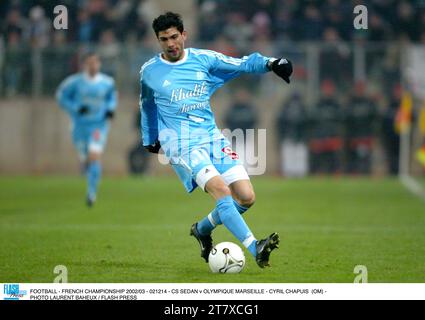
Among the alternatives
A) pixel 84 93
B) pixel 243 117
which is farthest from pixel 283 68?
pixel 243 117

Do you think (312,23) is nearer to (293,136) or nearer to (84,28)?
(293,136)

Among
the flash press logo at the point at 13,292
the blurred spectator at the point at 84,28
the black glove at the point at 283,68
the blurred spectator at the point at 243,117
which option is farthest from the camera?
the blurred spectator at the point at 243,117

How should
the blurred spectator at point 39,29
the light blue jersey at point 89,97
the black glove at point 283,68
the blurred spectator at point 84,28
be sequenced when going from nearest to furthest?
the black glove at point 283,68
the light blue jersey at point 89,97
the blurred spectator at point 39,29
the blurred spectator at point 84,28

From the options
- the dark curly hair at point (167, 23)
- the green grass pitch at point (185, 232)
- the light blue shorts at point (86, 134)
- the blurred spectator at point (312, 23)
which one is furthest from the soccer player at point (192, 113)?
the blurred spectator at point (312, 23)

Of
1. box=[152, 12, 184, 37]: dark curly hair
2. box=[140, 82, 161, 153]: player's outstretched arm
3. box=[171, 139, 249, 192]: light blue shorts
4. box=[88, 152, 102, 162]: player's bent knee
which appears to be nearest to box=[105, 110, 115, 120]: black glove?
box=[88, 152, 102, 162]: player's bent knee

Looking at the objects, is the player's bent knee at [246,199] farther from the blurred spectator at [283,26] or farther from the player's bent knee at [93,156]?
the blurred spectator at [283,26]

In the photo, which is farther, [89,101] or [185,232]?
[89,101]

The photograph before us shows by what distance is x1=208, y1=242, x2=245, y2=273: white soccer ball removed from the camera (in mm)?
7438

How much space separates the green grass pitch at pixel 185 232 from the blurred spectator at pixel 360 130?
6.11 ft

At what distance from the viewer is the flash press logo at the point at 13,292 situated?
6480 mm

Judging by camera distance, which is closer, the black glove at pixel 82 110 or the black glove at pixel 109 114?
the black glove at pixel 109 114

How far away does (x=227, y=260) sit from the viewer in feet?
24.4

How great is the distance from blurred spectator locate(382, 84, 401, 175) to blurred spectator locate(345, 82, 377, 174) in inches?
10.1

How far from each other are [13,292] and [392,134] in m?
14.5
